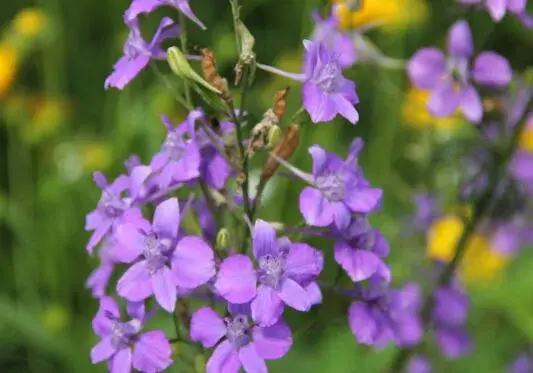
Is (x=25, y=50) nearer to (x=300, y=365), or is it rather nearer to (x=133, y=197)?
(x=300, y=365)

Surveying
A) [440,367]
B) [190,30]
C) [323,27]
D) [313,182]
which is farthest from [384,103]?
[313,182]

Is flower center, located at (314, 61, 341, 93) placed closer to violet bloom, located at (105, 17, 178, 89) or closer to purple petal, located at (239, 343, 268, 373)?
violet bloom, located at (105, 17, 178, 89)

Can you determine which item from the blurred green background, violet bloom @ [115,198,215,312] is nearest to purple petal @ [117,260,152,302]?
violet bloom @ [115,198,215,312]

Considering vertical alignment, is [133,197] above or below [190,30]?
above

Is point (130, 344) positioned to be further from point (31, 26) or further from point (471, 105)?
point (31, 26)

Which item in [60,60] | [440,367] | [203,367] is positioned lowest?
[440,367]

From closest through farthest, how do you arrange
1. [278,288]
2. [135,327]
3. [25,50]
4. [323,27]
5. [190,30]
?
[278,288], [135,327], [323,27], [25,50], [190,30]

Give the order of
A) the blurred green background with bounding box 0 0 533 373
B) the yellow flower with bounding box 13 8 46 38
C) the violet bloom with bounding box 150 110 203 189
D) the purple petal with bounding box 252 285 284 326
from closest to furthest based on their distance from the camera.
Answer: the purple petal with bounding box 252 285 284 326 < the violet bloom with bounding box 150 110 203 189 < the blurred green background with bounding box 0 0 533 373 < the yellow flower with bounding box 13 8 46 38
